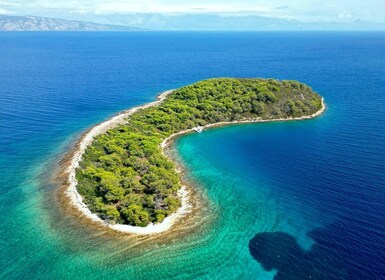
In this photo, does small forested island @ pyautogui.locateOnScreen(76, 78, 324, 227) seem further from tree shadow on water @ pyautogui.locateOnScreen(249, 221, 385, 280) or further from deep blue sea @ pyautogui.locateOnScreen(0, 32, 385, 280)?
tree shadow on water @ pyautogui.locateOnScreen(249, 221, 385, 280)

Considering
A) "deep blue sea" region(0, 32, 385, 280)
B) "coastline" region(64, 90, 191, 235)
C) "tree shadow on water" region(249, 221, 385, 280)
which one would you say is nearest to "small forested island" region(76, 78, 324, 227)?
"coastline" region(64, 90, 191, 235)

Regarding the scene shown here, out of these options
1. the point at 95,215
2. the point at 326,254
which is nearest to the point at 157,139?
the point at 95,215

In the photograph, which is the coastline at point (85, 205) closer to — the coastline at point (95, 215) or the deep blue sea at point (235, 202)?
the coastline at point (95, 215)

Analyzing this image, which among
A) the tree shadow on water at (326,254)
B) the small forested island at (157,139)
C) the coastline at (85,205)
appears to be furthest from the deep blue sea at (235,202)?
the small forested island at (157,139)

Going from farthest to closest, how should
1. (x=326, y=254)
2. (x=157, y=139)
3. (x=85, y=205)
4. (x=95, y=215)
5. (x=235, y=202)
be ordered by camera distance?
(x=157, y=139)
(x=235, y=202)
(x=85, y=205)
(x=95, y=215)
(x=326, y=254)

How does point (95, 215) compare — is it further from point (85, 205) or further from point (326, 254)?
point (326, 254)

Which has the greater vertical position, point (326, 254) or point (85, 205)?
point (326, 254)
